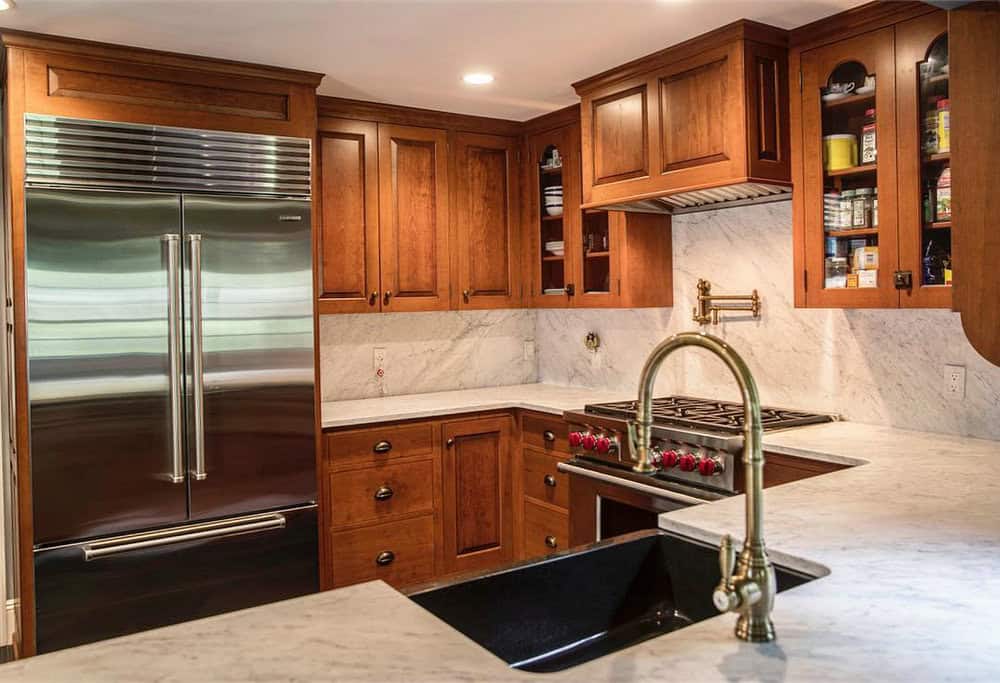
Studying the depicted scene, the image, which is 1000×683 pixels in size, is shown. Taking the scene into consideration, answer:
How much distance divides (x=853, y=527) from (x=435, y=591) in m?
0.86

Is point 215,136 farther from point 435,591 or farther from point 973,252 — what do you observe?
point 973,252

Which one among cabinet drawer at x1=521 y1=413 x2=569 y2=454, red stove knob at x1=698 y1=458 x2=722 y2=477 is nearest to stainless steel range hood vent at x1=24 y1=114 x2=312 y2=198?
cabinet drawer at x1=521 y1=413 x2=569 y2=454

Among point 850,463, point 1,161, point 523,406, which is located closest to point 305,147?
point 1,161

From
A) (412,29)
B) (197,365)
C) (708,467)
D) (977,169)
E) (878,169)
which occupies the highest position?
(412,29)

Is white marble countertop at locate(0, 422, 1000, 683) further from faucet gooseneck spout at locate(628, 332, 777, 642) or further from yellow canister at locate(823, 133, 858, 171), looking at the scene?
yellow canister at locate(823, 133, 858, 171)

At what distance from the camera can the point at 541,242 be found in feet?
13.8

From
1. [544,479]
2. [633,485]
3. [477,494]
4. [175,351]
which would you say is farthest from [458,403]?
[175,351]

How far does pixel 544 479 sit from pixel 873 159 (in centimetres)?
193

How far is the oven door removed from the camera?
9.72ft

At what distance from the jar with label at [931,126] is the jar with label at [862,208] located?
0.23 meters

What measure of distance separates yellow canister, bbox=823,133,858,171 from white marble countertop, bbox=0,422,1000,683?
151cm

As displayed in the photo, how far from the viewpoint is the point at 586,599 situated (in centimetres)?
156

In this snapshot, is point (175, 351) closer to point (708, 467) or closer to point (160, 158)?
point (160, 158)

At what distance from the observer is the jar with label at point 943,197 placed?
246cm
